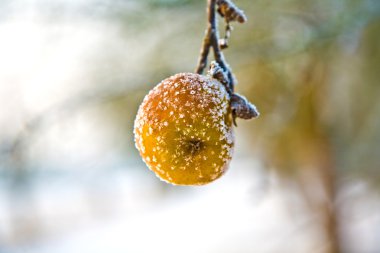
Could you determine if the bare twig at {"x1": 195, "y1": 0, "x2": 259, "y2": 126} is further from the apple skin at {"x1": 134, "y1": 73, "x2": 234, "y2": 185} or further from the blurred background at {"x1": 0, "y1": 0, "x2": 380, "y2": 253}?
the blurred background at {"x1": 0, "y1": 0, "x2": 380, "y2": 253}

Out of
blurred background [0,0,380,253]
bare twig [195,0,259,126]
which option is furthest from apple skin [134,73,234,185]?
blurred background [0,0,380,253]

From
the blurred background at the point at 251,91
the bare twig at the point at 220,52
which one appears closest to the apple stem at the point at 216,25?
the bare twig at the point at 220,52

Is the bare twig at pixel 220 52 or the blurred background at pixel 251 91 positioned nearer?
Answer: the bare twig at pixel 220 52

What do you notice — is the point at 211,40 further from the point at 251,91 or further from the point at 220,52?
the point at 251,91

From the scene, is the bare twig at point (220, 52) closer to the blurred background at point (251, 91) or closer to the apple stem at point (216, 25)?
the apple stem at point (216, 25)

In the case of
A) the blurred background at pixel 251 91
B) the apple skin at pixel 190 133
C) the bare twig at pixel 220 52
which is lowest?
the apple skin at pixel 190 133
